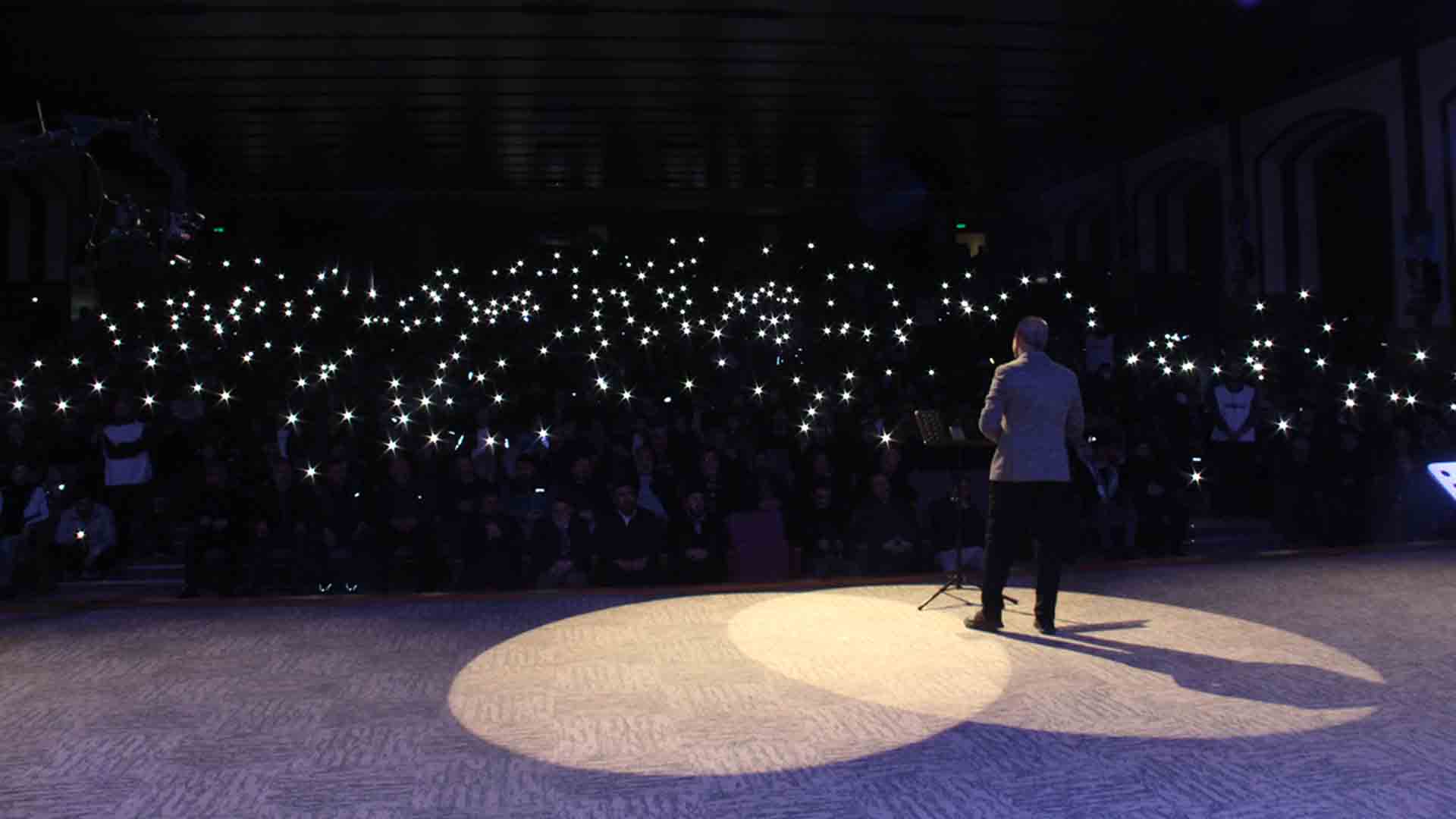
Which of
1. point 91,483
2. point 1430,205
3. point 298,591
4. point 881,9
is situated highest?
point 881,9

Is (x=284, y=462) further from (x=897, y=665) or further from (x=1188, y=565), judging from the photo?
(x=1188, y=565)

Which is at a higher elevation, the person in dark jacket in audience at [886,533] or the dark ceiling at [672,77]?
the dark ceiling at [672,77]

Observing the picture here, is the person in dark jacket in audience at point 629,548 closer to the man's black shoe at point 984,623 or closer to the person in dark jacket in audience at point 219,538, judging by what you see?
the person in dark jacket in audience at point 219,538

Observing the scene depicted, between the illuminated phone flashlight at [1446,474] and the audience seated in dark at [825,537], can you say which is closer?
the illuminated phone flashlight at [1446,474]

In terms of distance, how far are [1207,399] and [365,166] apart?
448 inches

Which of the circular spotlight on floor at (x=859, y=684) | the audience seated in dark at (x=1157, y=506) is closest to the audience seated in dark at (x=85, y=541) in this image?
the circular spotlight on floor at (x=859, y=684)

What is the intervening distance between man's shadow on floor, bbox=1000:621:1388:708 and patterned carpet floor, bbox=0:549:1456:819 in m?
0.01

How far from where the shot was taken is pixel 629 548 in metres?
6.33

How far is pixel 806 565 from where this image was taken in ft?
22.3

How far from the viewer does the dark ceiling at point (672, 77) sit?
28.2 feet

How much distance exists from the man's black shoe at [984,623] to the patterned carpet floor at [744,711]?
0.24 feet

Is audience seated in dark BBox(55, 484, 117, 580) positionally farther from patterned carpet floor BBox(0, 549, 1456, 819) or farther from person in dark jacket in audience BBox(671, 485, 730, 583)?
person in dark jacket in audience BBox(671, 485, 730, 583)

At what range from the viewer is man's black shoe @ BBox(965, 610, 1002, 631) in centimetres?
420

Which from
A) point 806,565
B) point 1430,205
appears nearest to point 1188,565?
point 806,565
